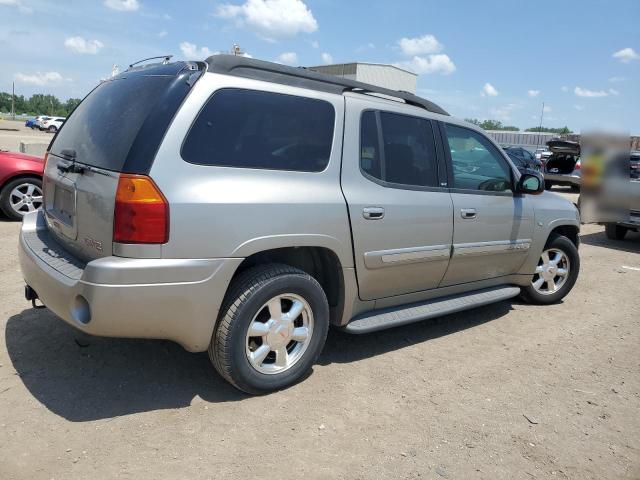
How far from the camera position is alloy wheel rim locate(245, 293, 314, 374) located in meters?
3.18

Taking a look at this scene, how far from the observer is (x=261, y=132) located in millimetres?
3102

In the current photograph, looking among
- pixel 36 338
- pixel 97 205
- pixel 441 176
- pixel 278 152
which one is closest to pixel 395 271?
pixel 441 176

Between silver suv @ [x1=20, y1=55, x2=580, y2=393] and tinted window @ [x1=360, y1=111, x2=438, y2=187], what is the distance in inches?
0.5

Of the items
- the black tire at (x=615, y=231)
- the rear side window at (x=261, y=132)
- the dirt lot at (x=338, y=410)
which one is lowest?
the dirt lot at (x=338, y=410)

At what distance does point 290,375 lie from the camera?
3.34 m

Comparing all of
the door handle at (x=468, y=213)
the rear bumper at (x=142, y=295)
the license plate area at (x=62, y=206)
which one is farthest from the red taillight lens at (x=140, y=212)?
the door handle at (x=468, y=213)

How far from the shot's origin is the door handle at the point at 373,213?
3481mm

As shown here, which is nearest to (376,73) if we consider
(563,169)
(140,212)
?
(563,169)

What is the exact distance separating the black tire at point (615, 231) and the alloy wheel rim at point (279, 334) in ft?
27.2

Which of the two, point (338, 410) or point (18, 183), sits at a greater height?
point (18, 183)

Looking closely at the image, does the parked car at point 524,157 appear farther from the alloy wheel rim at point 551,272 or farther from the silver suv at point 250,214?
the silver suv at point 250,214

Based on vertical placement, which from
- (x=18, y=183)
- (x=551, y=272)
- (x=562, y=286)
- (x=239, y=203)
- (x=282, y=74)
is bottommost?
(x=562, y=286)

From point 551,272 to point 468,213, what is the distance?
5.82 feet

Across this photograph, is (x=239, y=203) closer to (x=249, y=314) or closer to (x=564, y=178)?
(x=249, y=314)
